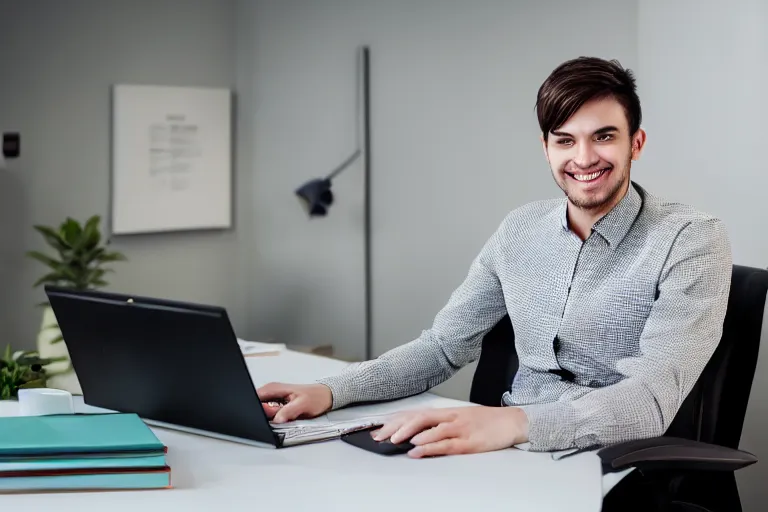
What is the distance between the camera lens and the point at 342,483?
1.36m

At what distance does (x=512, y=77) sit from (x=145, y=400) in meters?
2.24

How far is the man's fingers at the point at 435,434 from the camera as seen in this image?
1.50 meters

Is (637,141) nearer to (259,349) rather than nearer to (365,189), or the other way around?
(259,349)

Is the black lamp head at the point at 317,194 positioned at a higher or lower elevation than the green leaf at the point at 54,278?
higher

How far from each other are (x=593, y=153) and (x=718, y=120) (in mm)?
1131

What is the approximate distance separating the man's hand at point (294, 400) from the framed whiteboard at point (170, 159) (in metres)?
2.55

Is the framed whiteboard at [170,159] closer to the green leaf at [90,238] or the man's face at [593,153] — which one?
the green leaf at [90,238]

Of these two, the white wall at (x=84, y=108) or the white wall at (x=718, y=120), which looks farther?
the white wall at (x=84, y=108)

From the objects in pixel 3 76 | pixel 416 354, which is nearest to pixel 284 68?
pixel 3 76

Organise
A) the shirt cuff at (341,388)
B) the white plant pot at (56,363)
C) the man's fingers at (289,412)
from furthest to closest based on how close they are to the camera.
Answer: the white plant pot at (56,363) < the shirt cuff at (341,388) < the man's fingers at (289,412)

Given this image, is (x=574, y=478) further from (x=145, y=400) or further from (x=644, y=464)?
(x=145, y=400)

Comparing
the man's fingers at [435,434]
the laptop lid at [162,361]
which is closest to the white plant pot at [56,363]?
the laptop lid at [162,361]

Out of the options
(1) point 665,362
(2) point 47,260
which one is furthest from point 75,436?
(2) point 47,260

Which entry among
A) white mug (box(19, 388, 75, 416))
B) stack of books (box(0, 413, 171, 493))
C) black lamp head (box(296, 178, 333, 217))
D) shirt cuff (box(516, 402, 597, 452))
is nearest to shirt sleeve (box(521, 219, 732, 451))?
shirt cuff (box(516, 402, 597, 452))
